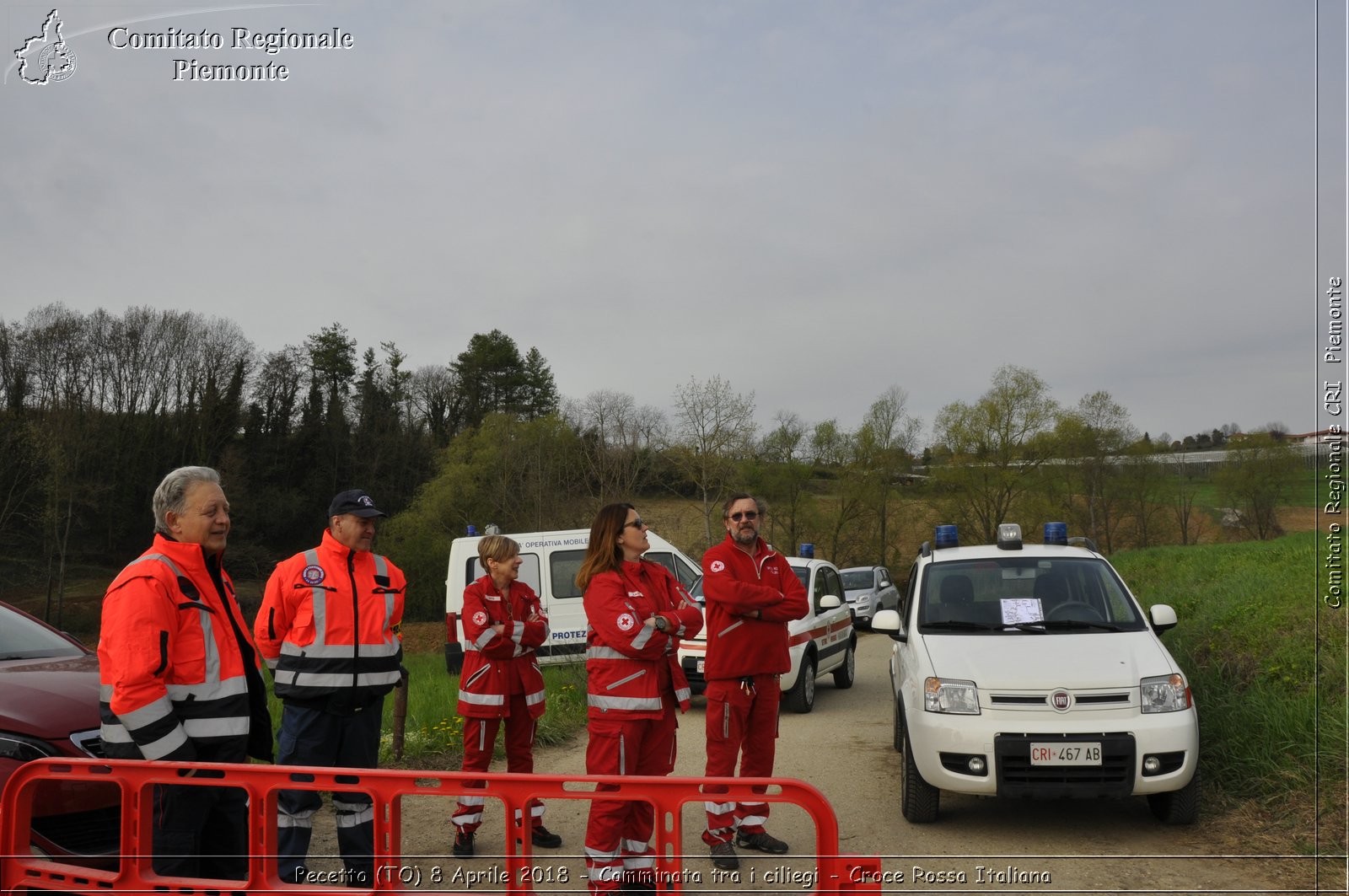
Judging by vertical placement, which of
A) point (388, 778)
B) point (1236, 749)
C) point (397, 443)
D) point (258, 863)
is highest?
point (397, 443)

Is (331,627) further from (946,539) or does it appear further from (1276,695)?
(1276,695)

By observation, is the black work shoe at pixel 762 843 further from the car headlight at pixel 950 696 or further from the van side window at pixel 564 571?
the van side window at pixel 564 571

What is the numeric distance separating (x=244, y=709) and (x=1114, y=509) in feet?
150

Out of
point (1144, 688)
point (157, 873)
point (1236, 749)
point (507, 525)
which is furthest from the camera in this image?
point (507, 525)

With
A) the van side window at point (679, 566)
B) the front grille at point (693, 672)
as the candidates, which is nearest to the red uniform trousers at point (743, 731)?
the front grille at point (693, 672)

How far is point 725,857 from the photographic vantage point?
5.53m

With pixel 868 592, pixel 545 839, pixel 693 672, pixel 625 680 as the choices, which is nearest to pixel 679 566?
pixel 693 672

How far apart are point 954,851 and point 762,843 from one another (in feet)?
3.75

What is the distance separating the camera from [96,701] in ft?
17.2

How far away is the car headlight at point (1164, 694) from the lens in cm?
599

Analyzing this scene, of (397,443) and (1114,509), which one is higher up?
(397,443)

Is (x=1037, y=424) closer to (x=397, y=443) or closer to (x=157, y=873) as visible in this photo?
(x=397, y=443)

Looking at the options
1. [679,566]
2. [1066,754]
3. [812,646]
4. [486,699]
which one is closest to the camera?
[1066,754]

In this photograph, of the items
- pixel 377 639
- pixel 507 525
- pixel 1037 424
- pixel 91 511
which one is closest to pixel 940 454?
pixel 1037 424
